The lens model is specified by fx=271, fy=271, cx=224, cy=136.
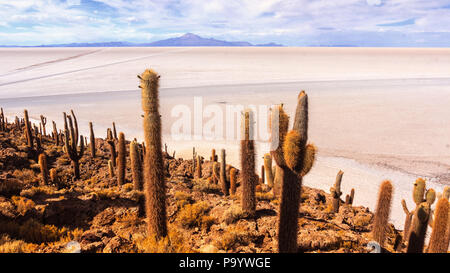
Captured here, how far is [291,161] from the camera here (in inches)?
209

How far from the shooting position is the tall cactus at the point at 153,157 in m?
6.21

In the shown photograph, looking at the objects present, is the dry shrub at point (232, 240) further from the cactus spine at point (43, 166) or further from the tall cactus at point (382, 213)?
the cactus spine at point (43, 166)

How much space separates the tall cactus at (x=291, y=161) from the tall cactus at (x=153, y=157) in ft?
8.84

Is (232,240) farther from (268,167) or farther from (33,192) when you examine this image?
(33,192)

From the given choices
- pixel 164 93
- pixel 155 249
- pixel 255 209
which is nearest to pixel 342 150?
pixel 255 209

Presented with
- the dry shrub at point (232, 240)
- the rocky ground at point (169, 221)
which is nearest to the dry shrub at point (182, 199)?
the rocky ground at point (169, 221)

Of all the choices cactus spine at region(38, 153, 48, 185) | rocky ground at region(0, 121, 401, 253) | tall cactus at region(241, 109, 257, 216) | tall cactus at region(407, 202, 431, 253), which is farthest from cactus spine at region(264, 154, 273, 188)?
cactus spine at region(38, 153, 48, 185)

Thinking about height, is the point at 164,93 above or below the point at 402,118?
above

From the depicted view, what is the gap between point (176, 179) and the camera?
14.2 metres

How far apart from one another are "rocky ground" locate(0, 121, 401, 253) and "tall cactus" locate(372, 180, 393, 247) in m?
0.46

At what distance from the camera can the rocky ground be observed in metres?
6.25

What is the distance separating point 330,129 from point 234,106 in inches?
617
